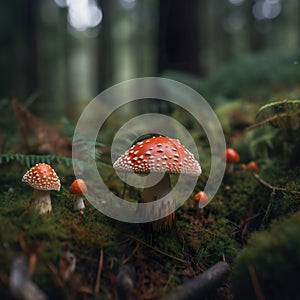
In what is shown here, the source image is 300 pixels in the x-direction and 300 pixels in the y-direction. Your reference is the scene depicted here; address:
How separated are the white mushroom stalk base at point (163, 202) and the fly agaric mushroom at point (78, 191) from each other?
522 mm

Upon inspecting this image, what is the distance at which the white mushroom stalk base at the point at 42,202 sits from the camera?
2615 mm

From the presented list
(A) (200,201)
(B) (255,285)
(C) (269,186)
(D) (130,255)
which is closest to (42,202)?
(D) (130,255)

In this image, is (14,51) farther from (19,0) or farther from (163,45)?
(163,45)

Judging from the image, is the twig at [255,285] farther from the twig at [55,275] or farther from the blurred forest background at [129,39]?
the blurred forest background at [129,39]

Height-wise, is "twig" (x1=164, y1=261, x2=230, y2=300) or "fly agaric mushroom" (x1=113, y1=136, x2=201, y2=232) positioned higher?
"fly agaric mushroom" (x1=113, y1=136, x2=201, y2=232)

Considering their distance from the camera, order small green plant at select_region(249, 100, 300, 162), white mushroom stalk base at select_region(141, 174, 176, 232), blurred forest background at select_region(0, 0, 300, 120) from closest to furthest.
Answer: white mushroom stalk base at select_region(141, 174, 176, 232), small green plant at select_region(249, 100, 300, 162), blurred forest background at select_region(0, 0, 300, 120)

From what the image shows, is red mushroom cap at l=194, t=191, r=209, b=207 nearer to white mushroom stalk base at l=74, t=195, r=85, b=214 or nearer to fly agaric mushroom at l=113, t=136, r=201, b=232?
fly agaric mushroom at l=113, t=136, r=201, b=232

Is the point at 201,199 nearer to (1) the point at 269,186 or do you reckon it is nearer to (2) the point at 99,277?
(1) the point at 269,186

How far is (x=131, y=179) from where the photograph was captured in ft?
11.1

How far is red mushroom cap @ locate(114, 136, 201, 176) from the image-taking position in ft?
7.97

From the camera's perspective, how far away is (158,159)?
2441mm

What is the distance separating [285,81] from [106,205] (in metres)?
4.86

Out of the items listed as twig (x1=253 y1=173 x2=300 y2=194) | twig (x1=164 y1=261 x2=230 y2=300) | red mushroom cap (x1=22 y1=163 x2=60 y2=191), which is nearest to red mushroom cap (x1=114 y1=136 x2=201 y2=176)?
red mushroom cap (x1=22 y1=163 x2=60 y2=191)

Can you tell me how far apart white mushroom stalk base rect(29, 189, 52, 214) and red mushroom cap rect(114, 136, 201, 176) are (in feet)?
2.12
